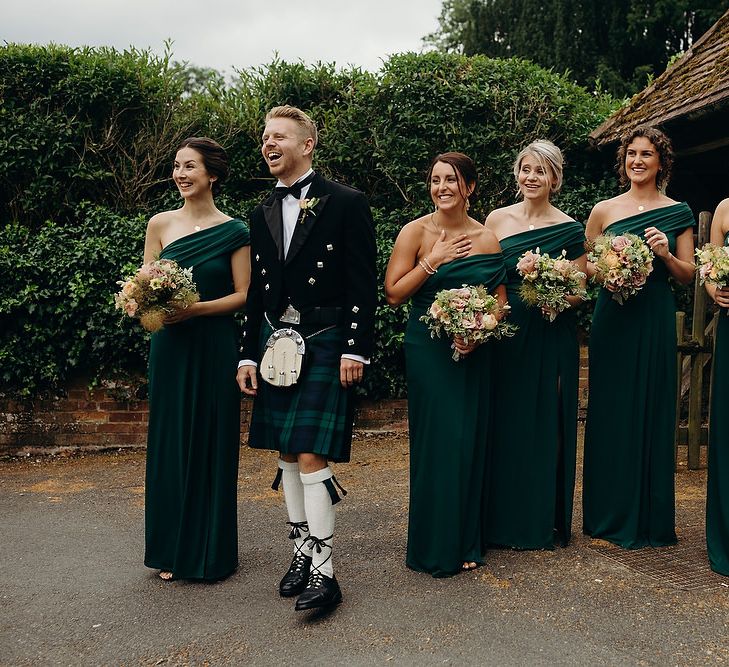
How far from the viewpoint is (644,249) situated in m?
4.57

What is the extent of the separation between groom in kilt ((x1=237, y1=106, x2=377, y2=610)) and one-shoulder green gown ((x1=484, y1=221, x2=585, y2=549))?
1.17m

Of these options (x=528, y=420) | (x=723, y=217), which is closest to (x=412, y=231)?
(x=528, y=420)

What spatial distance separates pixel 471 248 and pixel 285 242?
111 cm

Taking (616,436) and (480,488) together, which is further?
(616,436)

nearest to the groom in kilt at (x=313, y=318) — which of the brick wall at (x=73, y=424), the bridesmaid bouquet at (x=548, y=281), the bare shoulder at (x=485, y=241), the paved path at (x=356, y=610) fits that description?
the paved path at (x=356, y=610)

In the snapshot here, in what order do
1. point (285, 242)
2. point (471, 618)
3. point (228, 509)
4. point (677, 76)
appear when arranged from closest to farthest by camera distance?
point (471, 618)
point (285, 242)
point (228, 509)
point (677, 76)

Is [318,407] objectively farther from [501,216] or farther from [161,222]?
[501,216]

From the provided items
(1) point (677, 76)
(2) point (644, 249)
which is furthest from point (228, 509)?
(1) point (677, 76)

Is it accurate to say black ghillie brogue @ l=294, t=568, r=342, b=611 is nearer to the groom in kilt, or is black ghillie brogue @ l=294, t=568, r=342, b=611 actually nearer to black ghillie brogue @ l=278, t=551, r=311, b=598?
the groom in kilt

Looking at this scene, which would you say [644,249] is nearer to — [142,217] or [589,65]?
[142,217]

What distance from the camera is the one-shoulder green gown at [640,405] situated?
4.88 meters

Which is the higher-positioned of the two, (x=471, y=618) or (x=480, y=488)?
(x=480, y=488)

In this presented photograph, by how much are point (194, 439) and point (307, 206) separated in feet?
4.90

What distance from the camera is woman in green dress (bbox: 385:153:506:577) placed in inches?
176
